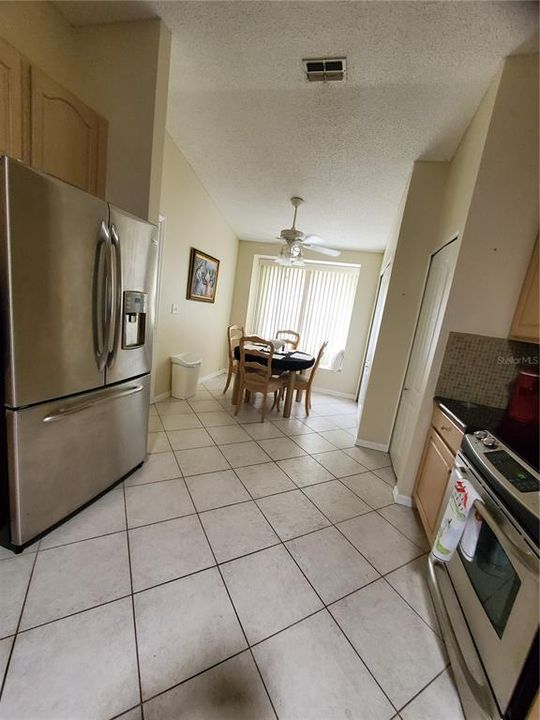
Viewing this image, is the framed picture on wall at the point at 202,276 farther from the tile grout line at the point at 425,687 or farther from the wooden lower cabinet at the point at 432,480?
the tile grout line at the point at 425,687

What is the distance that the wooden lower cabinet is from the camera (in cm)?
161

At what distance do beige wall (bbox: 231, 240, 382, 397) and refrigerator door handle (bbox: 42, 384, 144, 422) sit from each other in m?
3.75

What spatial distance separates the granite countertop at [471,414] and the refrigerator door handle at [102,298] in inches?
78.0

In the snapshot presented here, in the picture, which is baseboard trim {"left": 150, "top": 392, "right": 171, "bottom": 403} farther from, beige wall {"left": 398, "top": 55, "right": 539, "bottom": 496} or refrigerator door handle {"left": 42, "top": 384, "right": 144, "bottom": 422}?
beige wall {"left": 398, "top": 55, "right": 539, "bottom": 496}

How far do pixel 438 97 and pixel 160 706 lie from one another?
3252mm

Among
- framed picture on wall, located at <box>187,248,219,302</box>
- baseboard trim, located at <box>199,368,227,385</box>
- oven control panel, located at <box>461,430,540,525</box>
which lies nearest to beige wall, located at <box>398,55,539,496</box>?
oven control panel, located at <box>461,430,540,525</box>

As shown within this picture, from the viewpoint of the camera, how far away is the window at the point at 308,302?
5.18 meters

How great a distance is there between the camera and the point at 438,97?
1.75m

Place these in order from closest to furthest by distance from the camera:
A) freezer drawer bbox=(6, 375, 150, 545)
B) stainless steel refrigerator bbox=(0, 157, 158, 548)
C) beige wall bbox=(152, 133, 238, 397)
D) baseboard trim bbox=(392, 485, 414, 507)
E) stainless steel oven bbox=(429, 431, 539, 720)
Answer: stainless steel oven bbox=(429, 431, 539, 720) → stainless steel refrigerator bbox=(0, 157, 158, 548) → freezer drawer bbox=(6, 375, 150, 545) → baseboard trim bbox=(392, 485, 414, 507) → beige wall bbox=(152, 133, 238, 397)

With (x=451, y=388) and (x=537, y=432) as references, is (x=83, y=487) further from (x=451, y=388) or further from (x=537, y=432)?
(x=537, y=432)

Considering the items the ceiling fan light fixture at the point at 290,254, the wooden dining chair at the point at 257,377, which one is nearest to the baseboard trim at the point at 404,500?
the wooden dining chair at the point at 257,377

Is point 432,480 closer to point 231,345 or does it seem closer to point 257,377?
point 257,377

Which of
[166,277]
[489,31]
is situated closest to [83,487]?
[166,277]

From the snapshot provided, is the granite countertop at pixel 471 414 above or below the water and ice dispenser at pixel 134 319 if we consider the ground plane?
below
